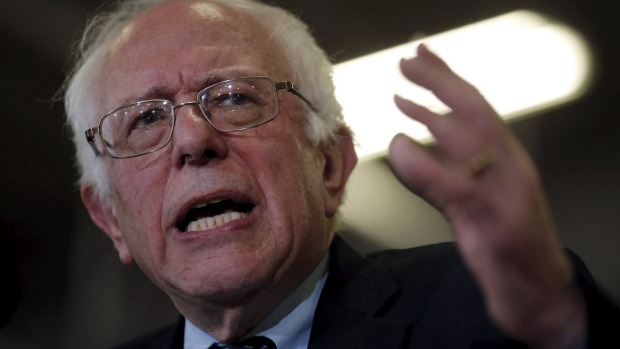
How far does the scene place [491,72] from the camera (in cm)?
216

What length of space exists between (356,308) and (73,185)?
1.29 meters

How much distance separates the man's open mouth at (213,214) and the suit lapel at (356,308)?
260 millimetres

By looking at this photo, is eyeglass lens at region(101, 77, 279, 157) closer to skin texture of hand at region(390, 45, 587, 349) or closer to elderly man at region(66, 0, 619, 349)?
elderly man at region(66, 0, 619, 349)

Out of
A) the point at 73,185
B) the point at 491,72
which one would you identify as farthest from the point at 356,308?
the point at 73,185

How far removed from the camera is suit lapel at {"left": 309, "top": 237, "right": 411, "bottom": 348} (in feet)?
4.66

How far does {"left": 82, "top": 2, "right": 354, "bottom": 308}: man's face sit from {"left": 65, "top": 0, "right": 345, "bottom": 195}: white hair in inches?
1.3

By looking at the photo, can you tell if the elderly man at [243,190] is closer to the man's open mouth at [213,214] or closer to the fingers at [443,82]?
the man's open mouth at [213,214]

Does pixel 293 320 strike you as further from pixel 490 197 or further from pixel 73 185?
pixel 73 185

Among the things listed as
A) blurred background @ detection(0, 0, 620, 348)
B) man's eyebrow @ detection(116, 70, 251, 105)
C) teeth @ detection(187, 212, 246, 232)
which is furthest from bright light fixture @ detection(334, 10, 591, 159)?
teeth @ detection(187, 212, 246, 232)

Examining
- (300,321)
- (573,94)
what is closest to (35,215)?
(300,321)

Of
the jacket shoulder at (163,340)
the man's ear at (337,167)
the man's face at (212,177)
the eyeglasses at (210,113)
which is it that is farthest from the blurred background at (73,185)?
the eyeglasses at (210,113)

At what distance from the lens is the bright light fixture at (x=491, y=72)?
2.08 m

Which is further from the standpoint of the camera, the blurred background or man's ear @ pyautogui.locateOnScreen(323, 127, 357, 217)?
the blurred background

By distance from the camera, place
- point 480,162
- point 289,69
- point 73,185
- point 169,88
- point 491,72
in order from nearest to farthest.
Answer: point 480,162 → point 169,88 → point 289,69 → point 491,72 → point 73,185
